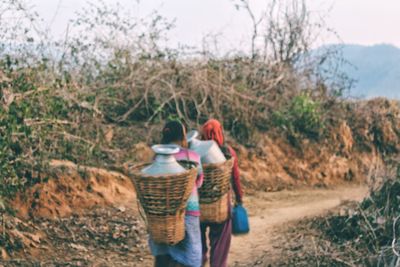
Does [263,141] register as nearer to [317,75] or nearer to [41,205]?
[317,75]

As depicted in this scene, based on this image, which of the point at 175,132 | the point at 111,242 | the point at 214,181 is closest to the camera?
the point at 175,132

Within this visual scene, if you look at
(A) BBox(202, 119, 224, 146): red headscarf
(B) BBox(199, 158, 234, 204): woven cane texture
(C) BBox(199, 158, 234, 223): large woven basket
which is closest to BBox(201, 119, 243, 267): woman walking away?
(A) BBox(202, 119, 224, 146): red headscarf

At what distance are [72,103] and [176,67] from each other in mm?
3646

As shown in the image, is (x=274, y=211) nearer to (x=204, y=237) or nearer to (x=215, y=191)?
(x=204, y=237)

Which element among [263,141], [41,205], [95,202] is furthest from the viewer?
[263,141]

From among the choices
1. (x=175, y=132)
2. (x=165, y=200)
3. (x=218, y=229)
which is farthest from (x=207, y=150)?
(x=165, y=200)

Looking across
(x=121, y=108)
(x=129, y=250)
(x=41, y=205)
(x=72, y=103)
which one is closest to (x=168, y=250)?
(x=129, y=250)

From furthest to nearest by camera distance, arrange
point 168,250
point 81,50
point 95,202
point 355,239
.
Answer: point 81,50 → point 95,202 → point 355,239 → point 168,250

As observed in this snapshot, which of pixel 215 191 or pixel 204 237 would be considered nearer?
pixel 215 191

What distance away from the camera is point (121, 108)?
12.1 metres

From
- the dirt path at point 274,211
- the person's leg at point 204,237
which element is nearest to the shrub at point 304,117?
the dirt path at point 274,211

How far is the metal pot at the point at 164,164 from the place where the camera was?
171 inches

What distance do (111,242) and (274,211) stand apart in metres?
3.43

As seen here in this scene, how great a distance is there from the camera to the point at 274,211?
33.6 feet
